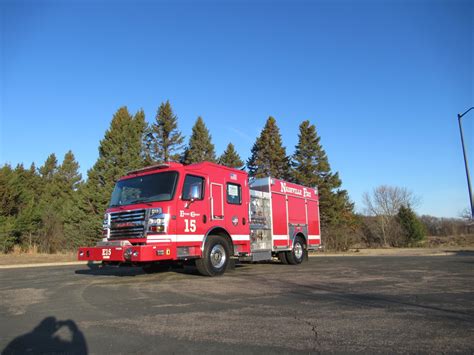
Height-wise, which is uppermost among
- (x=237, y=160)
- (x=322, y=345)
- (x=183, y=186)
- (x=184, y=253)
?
(x=237, y=160)

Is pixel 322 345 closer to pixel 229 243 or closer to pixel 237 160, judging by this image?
pixel 229 243

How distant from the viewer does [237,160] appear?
157 feet

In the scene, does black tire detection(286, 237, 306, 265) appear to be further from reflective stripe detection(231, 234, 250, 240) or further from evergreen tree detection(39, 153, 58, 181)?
evergreen tree detection(39, 153, 58, 181)

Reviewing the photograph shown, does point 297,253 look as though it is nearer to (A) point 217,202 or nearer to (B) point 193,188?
(A) point 217,202

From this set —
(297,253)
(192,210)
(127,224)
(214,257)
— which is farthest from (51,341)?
(297,253)

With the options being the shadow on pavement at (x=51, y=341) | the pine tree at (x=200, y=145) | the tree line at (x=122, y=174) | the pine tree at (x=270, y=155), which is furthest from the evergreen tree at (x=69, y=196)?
the shadow on pavement at (x=51, y=341)

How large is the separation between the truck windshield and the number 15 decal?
0.75 meters

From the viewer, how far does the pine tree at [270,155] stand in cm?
4578

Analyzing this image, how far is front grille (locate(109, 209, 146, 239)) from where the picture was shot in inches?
382

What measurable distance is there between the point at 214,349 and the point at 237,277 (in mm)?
6373

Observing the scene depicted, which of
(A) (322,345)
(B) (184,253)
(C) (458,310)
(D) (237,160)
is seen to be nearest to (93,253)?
(B) (184,253)

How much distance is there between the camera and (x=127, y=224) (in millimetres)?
9961

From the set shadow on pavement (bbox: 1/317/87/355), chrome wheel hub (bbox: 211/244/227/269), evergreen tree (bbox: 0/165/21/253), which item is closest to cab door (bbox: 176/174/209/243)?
chrome wheel hub (bbox: 211/244/227/269)

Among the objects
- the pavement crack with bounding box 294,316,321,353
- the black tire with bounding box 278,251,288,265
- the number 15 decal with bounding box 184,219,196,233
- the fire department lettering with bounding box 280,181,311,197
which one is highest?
the fire department lettering with bounding box 280,181,311,197
